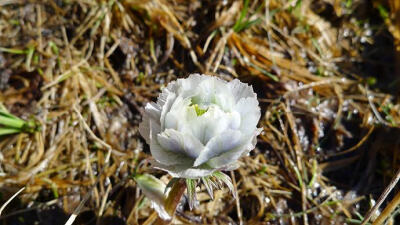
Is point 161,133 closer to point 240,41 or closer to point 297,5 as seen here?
point 240,41

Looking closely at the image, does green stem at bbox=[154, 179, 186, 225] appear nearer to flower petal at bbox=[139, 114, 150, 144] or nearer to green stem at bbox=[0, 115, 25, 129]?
flower petal at bbox=[139, 114, 150, 144]

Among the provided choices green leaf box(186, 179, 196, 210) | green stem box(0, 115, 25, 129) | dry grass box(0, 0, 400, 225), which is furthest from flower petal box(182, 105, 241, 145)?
green stem box(0, 115, 25, 129)

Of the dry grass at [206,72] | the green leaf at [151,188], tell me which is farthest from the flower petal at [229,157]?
the dry grass at [206,72]

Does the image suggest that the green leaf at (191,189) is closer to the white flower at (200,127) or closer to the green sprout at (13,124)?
the white flower at (200,127)

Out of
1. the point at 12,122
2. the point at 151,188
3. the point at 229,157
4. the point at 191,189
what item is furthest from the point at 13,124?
the point at 229,157

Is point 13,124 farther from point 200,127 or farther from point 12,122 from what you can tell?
point 200,127

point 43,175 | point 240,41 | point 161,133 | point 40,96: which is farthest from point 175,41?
point 161,133
